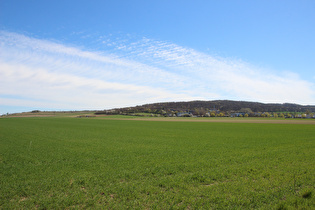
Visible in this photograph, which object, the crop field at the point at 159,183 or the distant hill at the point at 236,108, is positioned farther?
the distant hill at the point at 236,108

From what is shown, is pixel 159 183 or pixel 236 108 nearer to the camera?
pixel 159 183

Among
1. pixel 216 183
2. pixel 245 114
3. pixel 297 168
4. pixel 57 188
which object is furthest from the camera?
pixel 245 114

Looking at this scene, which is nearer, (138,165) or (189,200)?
(189,200)

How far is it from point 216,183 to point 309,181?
4.61 metres

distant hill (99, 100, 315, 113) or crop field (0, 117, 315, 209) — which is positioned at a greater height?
distant hill (99, 100, 315, 113)

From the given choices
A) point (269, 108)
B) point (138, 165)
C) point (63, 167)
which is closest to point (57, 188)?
point (63, 167)

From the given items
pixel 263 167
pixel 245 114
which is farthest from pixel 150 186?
pixel 245 114

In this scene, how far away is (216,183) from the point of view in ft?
31.5

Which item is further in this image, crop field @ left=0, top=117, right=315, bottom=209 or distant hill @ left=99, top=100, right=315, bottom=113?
distant hill @ left=99, top=100, right=315, bottom=113

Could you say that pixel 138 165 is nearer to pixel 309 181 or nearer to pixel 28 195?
pixel 28 195

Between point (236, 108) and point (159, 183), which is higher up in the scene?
point (236, 108)

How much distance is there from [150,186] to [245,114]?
160 meters

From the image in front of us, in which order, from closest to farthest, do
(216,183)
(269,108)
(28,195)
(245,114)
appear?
(28,195) < (216,183) < (245,114) < (269,108)

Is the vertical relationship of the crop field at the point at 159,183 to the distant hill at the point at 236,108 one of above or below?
below
